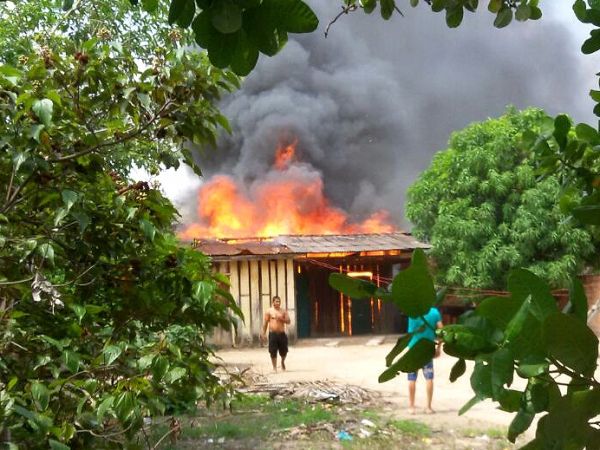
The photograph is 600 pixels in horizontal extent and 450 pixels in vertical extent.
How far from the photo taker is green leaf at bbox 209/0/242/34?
61 cm

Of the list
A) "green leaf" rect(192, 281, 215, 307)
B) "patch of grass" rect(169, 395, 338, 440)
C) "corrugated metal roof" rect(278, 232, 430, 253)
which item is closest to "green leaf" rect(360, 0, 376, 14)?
"green leaf" rect(192, 281, 215, 307)

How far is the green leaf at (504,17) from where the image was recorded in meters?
1.66

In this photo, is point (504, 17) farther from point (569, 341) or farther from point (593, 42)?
point (569, 341)

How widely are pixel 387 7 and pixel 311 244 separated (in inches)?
516

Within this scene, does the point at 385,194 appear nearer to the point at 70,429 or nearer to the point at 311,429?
the point at 311,429

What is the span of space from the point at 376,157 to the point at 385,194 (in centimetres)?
170

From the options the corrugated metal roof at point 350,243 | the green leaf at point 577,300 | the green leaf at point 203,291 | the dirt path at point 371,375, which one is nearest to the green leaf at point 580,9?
the green leaf at point 577,300

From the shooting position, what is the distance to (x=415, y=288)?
0.58 m

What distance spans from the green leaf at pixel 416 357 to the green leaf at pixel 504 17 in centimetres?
128

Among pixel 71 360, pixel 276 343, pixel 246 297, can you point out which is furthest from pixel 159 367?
pixel 246 297

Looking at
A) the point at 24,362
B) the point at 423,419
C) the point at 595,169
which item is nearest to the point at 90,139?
the point at 24,362

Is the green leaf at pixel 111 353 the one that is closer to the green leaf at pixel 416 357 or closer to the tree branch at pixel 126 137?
the tree branch at pixel 126 137

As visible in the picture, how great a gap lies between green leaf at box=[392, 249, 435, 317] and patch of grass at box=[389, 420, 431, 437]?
5.42m

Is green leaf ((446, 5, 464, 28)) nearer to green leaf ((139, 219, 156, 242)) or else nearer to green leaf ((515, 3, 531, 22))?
green leaf ((515, 3, 531, 22))
